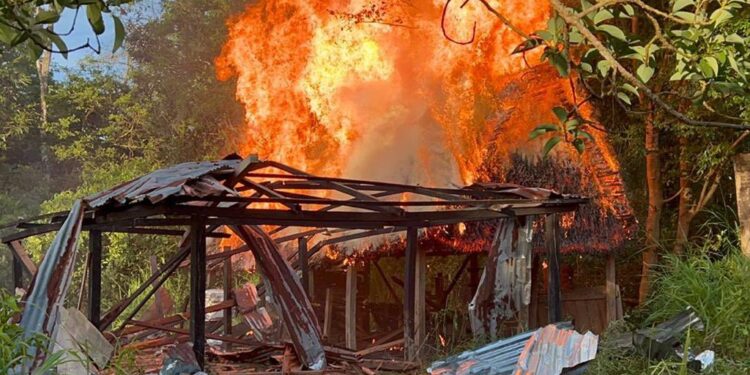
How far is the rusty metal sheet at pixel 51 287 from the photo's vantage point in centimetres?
521

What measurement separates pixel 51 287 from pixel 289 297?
3.37 meters

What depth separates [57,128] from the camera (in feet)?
71.1

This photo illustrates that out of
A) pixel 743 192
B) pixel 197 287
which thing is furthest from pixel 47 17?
pixel 743 192

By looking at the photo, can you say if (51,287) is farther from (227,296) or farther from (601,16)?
(227,296)

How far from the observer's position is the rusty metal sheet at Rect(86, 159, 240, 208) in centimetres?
612

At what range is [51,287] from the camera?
18.1ft

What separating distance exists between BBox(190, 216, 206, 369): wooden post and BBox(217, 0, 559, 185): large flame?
4925 mm

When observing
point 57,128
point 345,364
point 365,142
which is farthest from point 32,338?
point 57,128

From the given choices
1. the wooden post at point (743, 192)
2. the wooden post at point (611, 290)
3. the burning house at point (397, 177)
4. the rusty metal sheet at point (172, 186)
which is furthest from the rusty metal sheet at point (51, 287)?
the wooden post at point (611, 290)

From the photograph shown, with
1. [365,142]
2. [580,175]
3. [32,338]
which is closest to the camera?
[32,338]

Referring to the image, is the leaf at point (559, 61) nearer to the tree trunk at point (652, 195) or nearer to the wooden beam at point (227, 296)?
the wooden beam at point (227, 296)

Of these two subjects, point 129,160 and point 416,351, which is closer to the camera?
point 416,351

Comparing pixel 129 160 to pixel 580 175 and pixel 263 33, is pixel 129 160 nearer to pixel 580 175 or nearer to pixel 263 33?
pixel 263 33

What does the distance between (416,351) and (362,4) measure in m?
6.51
